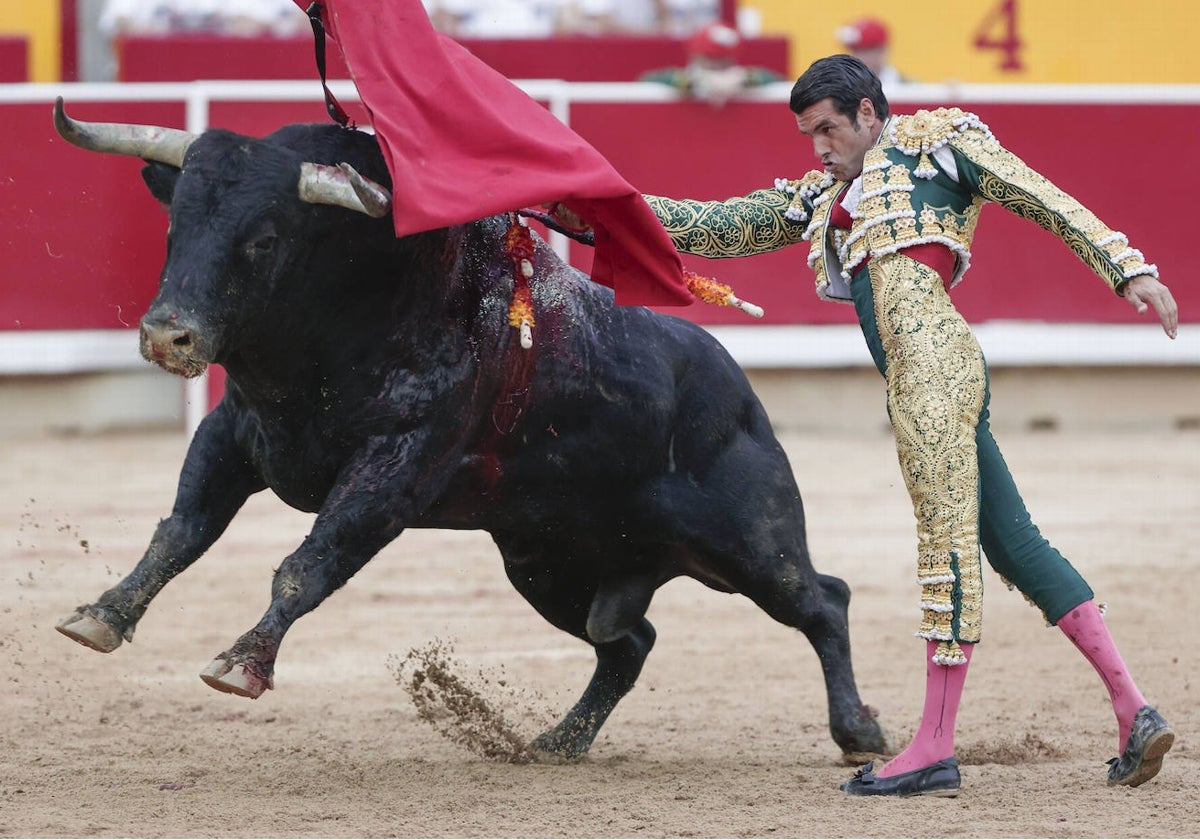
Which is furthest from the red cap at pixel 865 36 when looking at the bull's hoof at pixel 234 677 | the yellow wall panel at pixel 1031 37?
the bull's hoof at pixel 234 677

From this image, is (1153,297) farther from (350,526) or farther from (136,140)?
(136,140)

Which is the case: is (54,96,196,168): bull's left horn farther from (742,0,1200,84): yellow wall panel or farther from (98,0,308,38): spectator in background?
(742,0,1200,84): yellow wall panel

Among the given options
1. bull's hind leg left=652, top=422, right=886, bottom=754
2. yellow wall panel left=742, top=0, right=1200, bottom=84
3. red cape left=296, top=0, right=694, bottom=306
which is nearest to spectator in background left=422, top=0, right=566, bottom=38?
yellow wall panel left=742, top=0, right=1200, bottom=84

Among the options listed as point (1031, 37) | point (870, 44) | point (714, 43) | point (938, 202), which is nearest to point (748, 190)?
point (714, 43)

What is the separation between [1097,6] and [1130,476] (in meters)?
5.07

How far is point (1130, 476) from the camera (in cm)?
822

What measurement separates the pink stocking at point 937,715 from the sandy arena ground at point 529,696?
0.10 m

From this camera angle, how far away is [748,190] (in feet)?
30.8

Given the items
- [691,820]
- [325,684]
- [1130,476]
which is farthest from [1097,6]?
[691,820]

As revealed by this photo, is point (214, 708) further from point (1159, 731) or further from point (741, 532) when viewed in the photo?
point (1159, 731)

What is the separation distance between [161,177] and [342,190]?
0.37 metres

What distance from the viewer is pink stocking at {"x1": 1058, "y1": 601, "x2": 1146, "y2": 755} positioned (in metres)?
3.59

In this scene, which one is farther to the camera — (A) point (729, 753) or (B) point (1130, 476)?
(B) point (1130, 476)

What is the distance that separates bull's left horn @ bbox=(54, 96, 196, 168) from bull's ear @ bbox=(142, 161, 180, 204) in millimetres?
19
